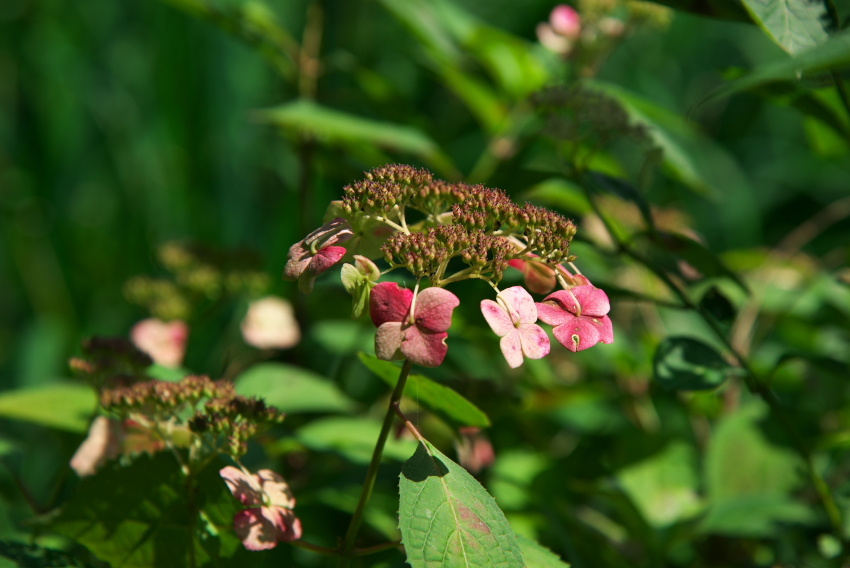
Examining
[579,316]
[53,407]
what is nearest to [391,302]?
[579,316]

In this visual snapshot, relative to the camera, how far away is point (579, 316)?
0.52 metres

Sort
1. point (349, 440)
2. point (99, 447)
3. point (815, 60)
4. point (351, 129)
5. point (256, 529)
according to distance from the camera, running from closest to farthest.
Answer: point (815, 60), point (256, 529), point (99, 447), point (349, 440), point (351, 129)

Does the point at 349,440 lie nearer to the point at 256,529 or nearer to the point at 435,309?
the point at 256,529

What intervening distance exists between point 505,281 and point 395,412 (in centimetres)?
22

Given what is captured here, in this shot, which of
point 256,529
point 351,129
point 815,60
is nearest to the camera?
point 815,60

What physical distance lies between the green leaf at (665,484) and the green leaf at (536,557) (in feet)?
1.53

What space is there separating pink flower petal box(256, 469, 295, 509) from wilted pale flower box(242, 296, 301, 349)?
0.51 m

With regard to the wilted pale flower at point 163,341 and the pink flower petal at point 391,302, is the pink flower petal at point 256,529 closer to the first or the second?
the pink flower petal at point 391,302

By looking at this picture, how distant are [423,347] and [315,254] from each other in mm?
115

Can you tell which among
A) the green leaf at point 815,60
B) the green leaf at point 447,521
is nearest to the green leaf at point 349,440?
the green leaf at point 447,521

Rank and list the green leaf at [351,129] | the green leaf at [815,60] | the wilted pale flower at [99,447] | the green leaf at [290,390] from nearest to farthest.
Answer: the green leaf at [815,60], the wilted pale flower at [99,447], the green leaf at [290,390], the green leaf at [351,129]

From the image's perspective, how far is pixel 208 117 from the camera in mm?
1973

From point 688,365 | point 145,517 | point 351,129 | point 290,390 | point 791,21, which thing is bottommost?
point 290,390

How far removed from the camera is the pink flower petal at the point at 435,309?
0.48m
